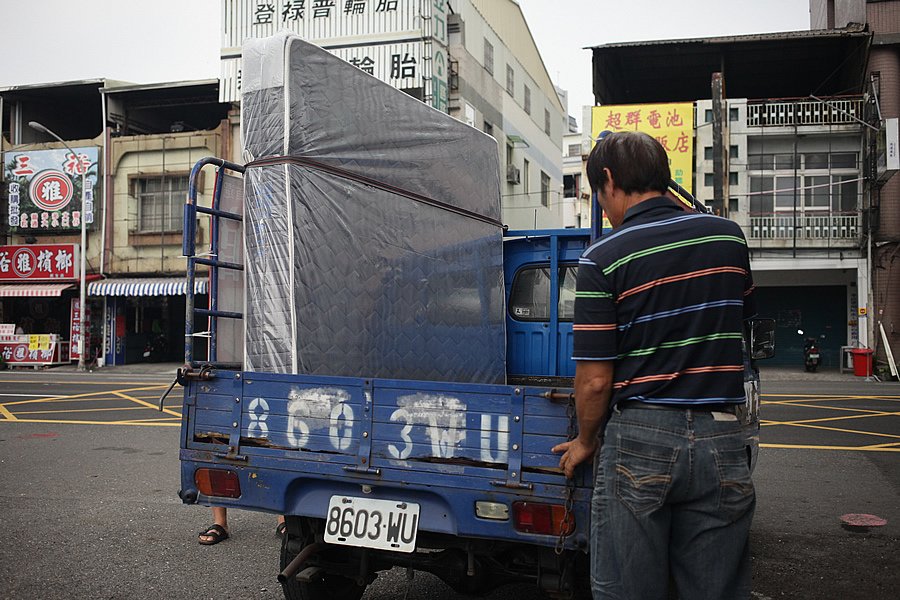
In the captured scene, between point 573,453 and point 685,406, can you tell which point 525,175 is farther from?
point 685,406

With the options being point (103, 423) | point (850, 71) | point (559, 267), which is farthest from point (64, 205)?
point (850, 71)

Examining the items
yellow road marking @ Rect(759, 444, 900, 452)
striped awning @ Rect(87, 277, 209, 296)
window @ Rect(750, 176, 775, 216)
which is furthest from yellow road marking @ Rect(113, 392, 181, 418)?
window @ Rect(750, 176, 775, 216)

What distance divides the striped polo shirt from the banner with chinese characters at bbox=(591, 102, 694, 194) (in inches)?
900

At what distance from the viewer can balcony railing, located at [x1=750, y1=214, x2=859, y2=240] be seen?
23.9m

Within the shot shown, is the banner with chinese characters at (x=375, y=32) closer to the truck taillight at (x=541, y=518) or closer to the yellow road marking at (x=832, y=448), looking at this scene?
the yellow road marking at (x=832, y=448)

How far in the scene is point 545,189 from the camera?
36.7 meters

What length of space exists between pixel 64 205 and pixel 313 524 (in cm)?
2607

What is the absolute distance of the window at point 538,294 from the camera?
243 inches

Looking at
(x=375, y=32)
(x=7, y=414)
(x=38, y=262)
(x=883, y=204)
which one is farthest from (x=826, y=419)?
(x=38, y=262)

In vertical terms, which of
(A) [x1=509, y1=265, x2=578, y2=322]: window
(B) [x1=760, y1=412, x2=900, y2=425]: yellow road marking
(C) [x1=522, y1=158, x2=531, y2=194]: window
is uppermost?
(C) [x1=522, y1=158, x2=531, y2=194]: window

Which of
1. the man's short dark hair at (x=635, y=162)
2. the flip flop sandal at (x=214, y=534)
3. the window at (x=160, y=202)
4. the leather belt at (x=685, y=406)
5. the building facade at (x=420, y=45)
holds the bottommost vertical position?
the flip flop sandal at (x=214, y=534)

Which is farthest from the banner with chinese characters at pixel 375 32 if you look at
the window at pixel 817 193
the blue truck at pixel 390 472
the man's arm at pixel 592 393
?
the man's arm at pixel 592 393

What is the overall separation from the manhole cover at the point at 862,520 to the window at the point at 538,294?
101 inches

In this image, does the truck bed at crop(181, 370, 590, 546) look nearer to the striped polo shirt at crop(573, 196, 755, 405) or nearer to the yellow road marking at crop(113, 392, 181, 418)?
the striped polo shirt at crop(573, 196, 755, 405)
